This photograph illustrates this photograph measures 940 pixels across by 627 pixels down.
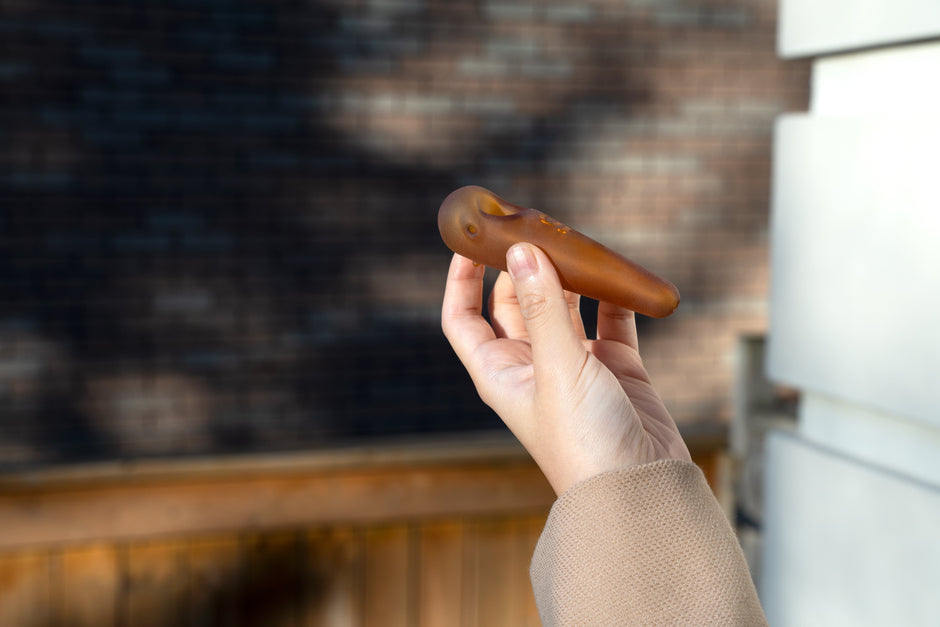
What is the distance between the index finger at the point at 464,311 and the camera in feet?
4.59

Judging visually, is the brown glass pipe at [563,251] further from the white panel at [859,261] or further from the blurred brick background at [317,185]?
the blurred brick background at [317,185]

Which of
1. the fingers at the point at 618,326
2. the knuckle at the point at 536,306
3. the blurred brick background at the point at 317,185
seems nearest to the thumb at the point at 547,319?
the knuckle at the point at 536,306

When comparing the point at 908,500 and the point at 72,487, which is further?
the point at 72,487

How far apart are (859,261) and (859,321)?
92 mm

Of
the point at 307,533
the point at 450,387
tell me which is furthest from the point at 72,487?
the point at 450,387

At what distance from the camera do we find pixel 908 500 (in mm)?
1373

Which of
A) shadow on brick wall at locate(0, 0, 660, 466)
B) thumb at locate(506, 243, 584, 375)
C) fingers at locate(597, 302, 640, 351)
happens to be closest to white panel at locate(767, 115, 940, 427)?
fingers at locate(597, 302, 640, 351)

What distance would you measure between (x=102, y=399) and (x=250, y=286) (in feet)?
2.78

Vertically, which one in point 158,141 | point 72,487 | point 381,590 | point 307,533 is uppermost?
point 158,141

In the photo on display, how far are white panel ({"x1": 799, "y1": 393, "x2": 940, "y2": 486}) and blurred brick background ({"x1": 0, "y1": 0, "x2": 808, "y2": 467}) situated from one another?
3.17 metres

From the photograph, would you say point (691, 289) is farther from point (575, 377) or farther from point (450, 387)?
point (575, 377)

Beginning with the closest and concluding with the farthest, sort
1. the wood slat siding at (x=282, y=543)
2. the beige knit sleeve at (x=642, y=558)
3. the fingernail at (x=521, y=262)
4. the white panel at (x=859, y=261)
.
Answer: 1. the beige knit sleeve at (x=642, y=558)
2. the fingernail at (x=521, y=262)
3. the white panel at (x=859, y=261)
4. the wood slat siding at (x=282, y=543)

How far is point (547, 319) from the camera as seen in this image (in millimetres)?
1151

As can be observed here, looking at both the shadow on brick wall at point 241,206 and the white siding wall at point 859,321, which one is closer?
the white siding wall at point 859,321
